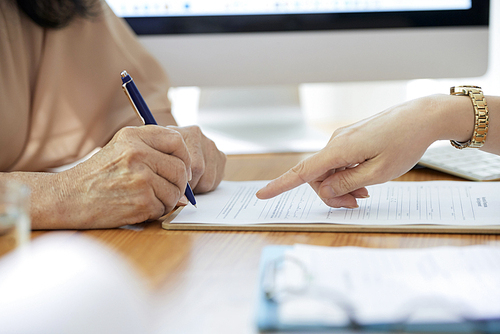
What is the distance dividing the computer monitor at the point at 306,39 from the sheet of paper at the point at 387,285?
61 cm

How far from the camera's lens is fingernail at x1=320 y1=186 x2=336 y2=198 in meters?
0.53

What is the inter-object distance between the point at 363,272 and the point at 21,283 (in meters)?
0.27

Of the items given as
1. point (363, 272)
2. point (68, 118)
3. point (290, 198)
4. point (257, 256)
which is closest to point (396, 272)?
point (363, 272)

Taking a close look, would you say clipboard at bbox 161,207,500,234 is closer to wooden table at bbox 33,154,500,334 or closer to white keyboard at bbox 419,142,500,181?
wooden table at bbox 33,154,500,334

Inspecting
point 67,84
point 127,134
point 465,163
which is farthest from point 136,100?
point 465,163

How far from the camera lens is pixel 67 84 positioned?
854 millimetres

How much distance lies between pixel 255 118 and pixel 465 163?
0.54m

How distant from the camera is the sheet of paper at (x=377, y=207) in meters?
0.50

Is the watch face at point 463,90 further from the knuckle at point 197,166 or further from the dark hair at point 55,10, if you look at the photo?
the dark hair at point 55,10

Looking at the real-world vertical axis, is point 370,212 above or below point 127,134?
below

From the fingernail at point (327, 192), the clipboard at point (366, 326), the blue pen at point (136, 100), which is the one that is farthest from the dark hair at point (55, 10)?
→ the clipboard at point (366, 326)

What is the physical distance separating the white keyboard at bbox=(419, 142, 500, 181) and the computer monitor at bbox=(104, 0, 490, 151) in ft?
0.89

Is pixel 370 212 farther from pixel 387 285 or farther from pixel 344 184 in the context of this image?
pixel 387 285

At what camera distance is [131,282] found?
1.24 ft
